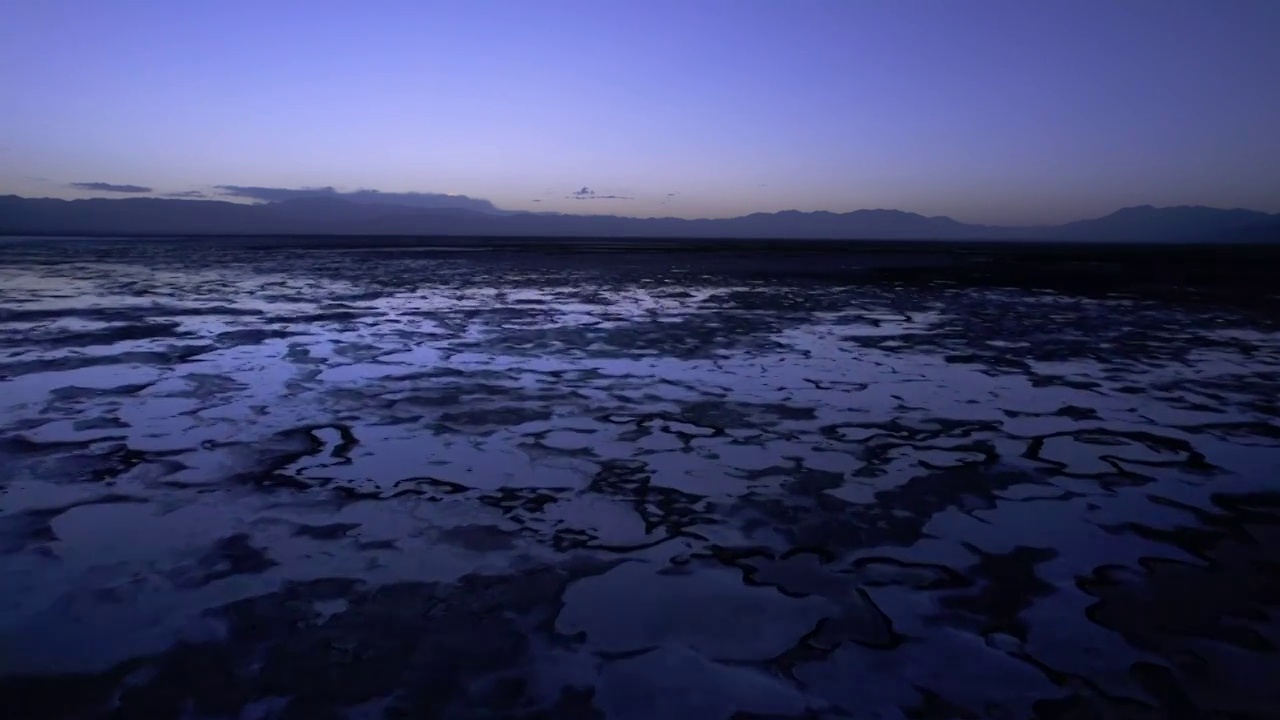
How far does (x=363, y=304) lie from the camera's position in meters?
19.0

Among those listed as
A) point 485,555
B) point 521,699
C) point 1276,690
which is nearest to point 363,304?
point 485,555

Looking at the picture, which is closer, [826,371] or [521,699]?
[521,699]

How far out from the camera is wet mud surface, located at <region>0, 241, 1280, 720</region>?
3041 millimetres

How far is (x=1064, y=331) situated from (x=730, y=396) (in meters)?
9.76

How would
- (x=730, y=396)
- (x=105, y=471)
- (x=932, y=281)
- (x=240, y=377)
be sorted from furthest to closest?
(x=932, y=281)
(x=240, y=377)
(x=730, y=396)
(x=105, y=471)

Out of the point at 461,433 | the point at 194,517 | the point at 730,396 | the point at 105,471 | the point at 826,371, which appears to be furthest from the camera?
the point at 826,371

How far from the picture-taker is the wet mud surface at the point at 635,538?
3041 mm

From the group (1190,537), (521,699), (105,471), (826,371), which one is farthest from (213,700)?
(826,371)

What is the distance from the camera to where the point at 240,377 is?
9.18 metres

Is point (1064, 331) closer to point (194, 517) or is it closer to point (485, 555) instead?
point (485, 555)

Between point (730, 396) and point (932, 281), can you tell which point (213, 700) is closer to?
point (730, 396)

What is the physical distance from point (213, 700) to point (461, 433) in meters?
3.91

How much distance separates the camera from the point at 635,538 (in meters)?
4.52

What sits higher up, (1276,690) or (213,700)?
(1276,690)
